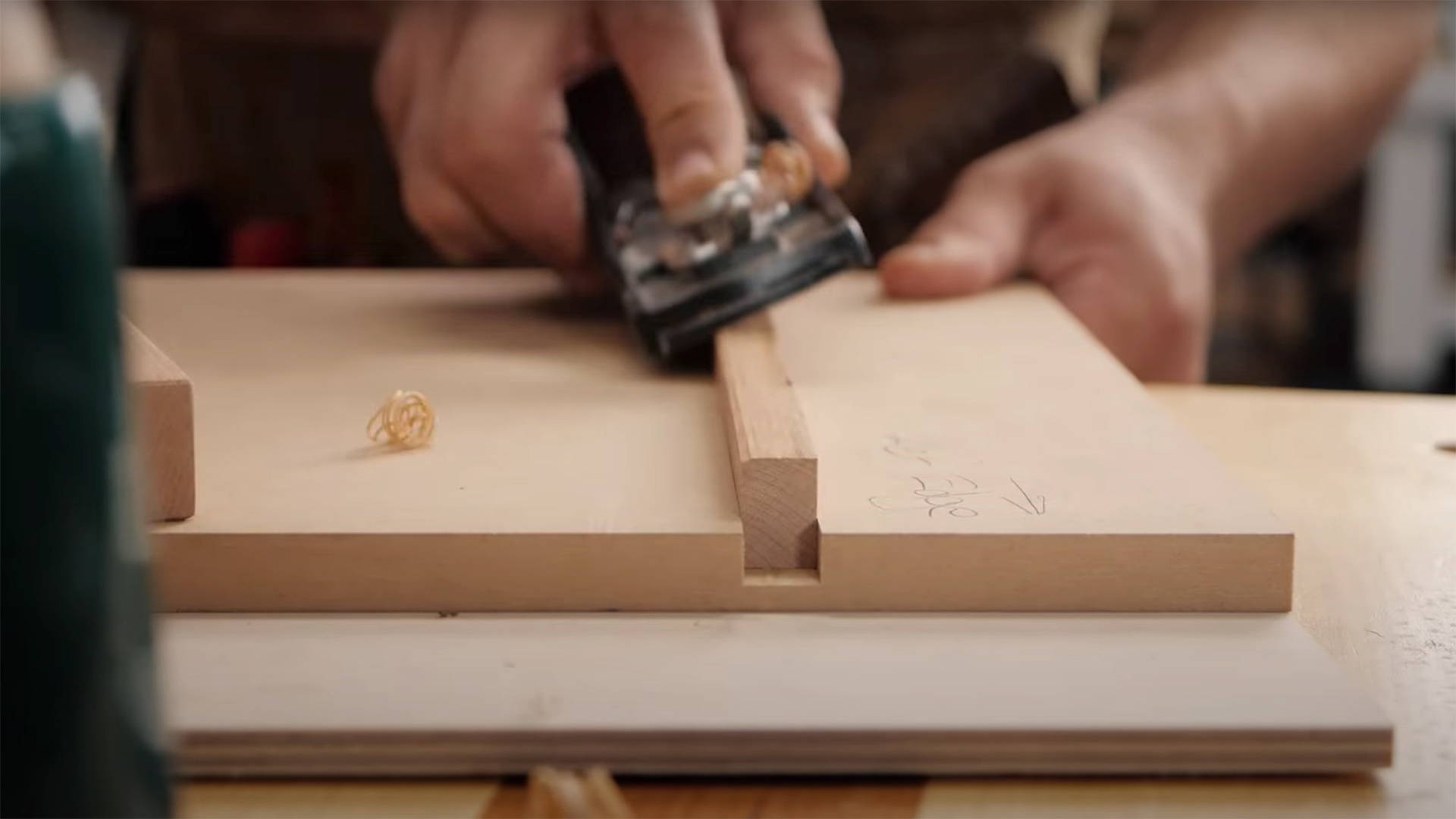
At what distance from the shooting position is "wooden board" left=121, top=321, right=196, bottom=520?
556mm

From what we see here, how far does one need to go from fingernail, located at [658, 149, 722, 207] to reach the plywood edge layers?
0.45 meters

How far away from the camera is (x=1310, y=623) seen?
572 mm

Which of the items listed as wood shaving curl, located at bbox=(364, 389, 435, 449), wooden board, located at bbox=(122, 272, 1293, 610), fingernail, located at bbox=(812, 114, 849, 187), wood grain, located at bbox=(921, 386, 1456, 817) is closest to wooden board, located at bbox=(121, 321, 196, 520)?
wooden board, located at bbox=(122, 272, 1293, 610)

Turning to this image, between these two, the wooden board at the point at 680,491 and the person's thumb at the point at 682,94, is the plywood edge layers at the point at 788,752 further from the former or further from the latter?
the person's thumb at the point at 682,94

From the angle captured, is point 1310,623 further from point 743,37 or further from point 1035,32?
point 1035,32

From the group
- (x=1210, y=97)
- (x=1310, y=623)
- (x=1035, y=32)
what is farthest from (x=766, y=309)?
(x=1035, y=32)

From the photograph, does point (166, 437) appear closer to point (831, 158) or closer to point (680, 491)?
point (680, 491)

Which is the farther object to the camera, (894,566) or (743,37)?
(743,37)

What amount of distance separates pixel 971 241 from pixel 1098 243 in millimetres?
96

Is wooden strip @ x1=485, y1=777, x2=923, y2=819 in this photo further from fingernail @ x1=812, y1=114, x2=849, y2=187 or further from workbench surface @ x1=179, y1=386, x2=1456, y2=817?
fingernail @ x1=812, y1=114, x2=849, y2=187

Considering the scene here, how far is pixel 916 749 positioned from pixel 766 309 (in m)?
0.44

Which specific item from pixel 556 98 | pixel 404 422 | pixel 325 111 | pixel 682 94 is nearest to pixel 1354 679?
pixel 404 422

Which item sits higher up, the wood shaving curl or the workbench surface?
the wood shaving curl

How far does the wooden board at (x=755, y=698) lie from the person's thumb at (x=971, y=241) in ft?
1.60
